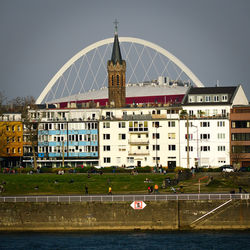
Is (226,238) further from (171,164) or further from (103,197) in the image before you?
(171,164)

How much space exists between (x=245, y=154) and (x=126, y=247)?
75.5m

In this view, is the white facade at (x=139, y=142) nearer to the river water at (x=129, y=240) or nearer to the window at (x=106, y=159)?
the window at (x=106, y=159)

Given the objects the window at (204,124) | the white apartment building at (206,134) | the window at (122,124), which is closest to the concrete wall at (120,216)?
the white apartment building at (206,134)

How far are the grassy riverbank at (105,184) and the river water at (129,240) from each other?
16.0 meters

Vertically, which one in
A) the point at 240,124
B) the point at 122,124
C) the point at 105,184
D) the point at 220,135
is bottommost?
the point at 105,184

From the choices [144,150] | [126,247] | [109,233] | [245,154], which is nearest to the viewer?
[126,247]

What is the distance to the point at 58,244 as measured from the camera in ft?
332

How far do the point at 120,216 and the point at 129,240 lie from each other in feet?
19.6

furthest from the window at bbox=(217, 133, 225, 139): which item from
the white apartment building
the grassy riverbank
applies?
the grassy riverbank

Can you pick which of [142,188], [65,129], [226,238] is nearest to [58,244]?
[226,238]

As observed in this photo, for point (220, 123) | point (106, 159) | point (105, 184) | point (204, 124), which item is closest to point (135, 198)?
point (105, 184)

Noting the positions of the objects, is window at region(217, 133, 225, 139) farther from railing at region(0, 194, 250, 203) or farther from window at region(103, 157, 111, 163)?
railing at region(0, 194, 250, 203)

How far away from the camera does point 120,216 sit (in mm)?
107625

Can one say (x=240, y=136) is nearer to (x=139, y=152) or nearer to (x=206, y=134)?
(x=206, y=134)
